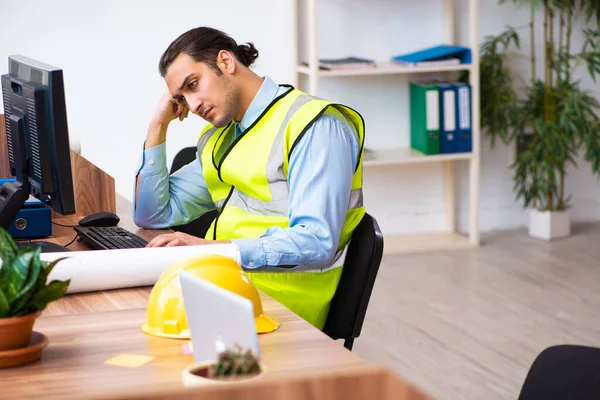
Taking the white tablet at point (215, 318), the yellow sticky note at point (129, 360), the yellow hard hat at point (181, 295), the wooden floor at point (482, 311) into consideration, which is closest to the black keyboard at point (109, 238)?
the yellow hard hat at point (181, 295)

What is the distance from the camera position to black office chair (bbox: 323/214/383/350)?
2.00 m

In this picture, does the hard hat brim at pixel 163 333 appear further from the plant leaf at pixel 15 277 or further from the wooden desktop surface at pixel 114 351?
the plant leaf at pixel 15 277

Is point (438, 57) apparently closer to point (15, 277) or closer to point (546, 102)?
point (546, 102)

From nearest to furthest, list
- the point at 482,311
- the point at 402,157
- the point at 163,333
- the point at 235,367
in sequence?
the point at 235,367 → the point at 163,333 → the point at 482,311 → the point at 402,157

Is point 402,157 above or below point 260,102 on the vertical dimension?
below

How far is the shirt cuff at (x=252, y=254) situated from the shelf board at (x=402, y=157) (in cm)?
269

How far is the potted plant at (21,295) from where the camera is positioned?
4.40ft

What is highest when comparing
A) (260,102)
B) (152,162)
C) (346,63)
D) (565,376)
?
(346,63)

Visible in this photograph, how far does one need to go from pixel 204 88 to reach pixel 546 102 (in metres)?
3.03

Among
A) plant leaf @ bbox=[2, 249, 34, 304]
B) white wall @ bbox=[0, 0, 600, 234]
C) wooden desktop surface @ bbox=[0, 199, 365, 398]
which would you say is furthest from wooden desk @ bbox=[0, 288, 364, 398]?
white wall @ bbox=[0, 0, 600, 234]

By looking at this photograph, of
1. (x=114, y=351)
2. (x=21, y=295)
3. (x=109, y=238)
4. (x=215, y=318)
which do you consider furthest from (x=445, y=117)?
(x=215, y=318)

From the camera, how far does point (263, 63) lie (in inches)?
189

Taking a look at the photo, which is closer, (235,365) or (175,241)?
(235,365)

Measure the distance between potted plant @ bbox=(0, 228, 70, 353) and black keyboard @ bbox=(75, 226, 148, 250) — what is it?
733 mm
